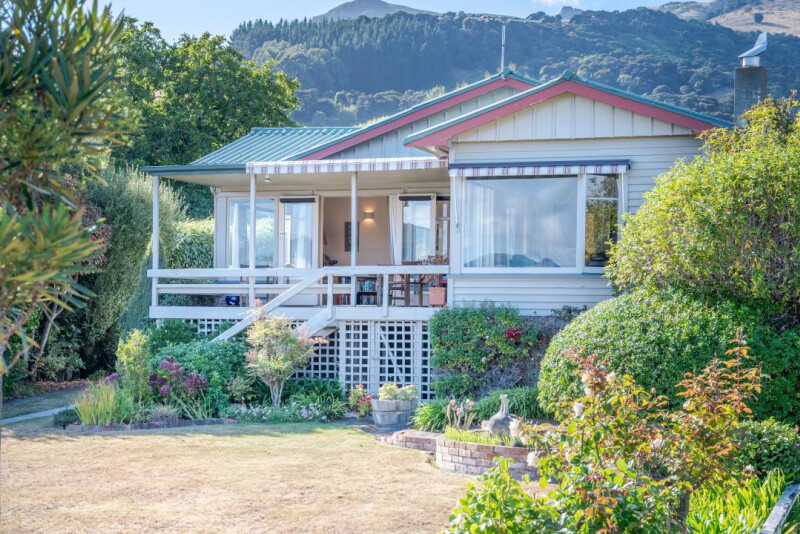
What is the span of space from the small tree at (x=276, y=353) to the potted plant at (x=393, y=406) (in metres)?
1.61

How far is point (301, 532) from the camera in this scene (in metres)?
6.49

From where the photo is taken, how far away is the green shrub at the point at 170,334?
47.7 ft

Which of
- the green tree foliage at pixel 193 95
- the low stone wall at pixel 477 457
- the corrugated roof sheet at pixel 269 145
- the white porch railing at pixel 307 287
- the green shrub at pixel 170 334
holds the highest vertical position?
the green tree foliage at pixel 193 95

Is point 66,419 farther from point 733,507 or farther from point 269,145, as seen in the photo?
point 733,507

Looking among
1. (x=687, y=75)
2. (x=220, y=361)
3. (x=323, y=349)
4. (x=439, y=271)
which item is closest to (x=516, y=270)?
(x=439, y=271)

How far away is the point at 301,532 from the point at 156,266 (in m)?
9.62

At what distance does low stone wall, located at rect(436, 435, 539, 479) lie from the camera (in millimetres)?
8727

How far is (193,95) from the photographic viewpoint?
2936 centimetres

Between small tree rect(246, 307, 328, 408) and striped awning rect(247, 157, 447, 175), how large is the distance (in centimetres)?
278

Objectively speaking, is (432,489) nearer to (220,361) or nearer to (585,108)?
(220,361)

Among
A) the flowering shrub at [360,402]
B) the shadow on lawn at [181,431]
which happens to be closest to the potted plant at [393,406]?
the shadow on lawn at [181,431]

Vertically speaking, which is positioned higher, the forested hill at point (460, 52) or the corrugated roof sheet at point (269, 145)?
the forested hill at point (460, 52)

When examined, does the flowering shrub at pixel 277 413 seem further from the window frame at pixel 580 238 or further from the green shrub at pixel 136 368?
the window frame at pixel 580 238

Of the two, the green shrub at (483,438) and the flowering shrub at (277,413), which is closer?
the green shrub at (483,438)
